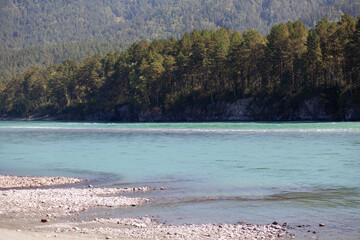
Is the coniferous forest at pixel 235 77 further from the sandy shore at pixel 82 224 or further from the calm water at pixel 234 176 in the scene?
the sandy shore at pixel 82 224

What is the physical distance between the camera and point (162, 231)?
13.0 metres

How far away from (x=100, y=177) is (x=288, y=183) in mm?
10838

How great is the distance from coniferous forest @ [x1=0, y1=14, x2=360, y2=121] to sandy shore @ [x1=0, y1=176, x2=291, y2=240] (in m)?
74.1

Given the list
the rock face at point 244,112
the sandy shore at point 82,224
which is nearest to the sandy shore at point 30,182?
the sandy shore at point 82,224

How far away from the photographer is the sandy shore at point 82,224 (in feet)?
40.6

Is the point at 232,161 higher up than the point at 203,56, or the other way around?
Answer: the point at 203,56

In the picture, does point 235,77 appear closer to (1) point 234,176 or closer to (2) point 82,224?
(1) point 234,176

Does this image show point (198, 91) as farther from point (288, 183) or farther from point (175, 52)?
point (288, 183)

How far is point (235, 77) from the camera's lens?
11181 cm

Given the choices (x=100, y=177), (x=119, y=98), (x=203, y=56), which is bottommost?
(x=100, y=177)

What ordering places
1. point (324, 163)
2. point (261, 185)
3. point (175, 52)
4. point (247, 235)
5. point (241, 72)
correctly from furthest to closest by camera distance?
point (175, 52) < point (241, 72) < point (324, 163) < point (261, 185) < point (247, 235)

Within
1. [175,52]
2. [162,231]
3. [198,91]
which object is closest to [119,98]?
[175,52]

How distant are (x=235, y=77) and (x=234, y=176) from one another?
8936cm

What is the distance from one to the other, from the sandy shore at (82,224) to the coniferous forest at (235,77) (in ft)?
243
